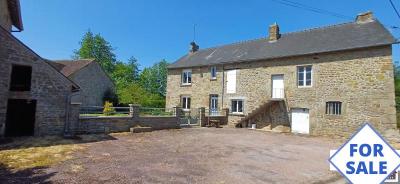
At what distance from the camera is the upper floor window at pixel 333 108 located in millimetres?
17734

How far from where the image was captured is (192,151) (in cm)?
1086

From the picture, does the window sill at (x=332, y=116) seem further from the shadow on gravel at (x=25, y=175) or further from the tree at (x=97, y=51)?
the tree at (x=97, y=51)

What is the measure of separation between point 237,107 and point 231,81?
2.49m

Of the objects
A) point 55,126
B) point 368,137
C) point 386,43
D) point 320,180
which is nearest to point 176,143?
point 55,126

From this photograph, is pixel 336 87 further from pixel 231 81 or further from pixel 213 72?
pixel 213 72

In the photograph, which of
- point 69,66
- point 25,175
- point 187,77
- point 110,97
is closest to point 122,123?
point 25,175

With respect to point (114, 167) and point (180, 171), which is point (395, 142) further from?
point (114, 167)

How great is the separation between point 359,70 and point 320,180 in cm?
1251

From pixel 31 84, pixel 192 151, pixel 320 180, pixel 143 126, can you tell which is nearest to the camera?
pixel 320 180

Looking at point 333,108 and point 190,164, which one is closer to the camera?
point 190,164

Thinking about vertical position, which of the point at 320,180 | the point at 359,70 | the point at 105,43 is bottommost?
the point at 320,180

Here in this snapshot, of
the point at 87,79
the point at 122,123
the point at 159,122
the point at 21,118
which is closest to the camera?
the point at 21,118

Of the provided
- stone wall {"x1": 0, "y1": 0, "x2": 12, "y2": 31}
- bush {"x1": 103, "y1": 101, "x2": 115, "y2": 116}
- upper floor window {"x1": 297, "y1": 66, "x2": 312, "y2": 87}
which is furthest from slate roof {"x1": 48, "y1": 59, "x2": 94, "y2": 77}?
upper floor window {"x1": 297, "y1": 66, "x2": 312, "y2": 87}

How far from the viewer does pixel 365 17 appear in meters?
19.4
